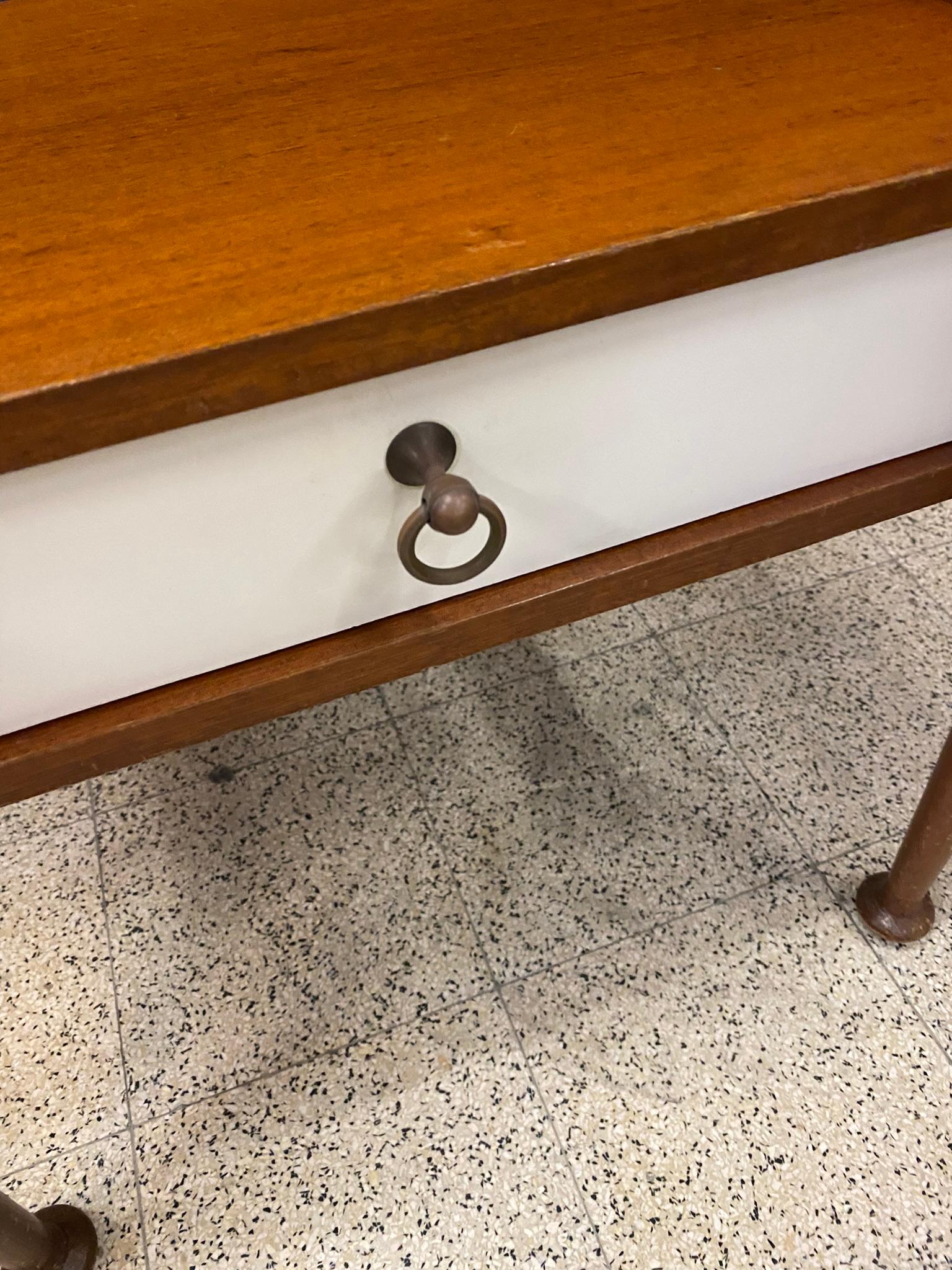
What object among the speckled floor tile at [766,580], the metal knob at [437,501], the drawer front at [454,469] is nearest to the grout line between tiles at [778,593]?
the speckled floor tile at [766,580]

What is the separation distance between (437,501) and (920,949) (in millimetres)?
758

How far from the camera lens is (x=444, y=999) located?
923mm

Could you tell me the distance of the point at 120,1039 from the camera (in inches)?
35.7

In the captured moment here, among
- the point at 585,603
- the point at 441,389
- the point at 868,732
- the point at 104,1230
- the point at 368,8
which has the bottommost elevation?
the point at 104,1230

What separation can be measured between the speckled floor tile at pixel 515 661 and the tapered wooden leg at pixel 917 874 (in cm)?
43

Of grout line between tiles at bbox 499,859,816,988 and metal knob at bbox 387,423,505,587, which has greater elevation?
metal knob at bbox 387,423,505,587

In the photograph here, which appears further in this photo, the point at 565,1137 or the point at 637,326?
the point at 565,1137

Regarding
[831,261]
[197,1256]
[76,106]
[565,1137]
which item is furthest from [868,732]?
[76,106]

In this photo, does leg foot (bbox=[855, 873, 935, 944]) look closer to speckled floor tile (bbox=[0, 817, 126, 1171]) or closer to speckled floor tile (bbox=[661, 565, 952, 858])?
speckled floor tile (bbox=[661, 565, 952, 858])

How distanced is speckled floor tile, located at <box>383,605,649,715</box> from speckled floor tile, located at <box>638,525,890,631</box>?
0.13 ft

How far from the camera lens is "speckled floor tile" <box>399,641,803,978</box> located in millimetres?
980

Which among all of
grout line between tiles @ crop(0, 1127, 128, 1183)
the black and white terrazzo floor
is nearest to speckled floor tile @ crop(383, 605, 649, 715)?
the black and white terrazzo floor

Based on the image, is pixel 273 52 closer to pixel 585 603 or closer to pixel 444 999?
pixel 585 603

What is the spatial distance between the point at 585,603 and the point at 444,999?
501 mm
